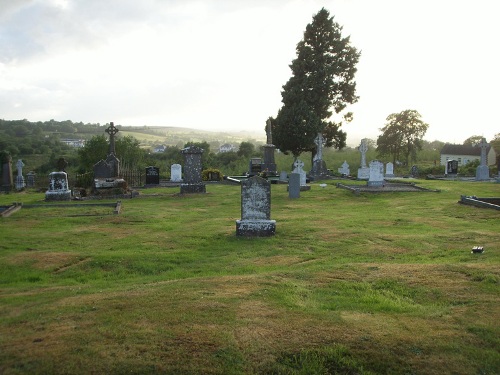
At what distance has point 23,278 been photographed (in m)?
7.57

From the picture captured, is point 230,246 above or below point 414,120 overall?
below

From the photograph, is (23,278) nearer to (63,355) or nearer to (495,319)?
(63,355)

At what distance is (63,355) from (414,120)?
50680mm

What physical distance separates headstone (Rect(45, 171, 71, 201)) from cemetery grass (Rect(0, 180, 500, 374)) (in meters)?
7.81

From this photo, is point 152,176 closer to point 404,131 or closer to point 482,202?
point 482,202

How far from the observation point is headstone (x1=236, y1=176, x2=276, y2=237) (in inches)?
450

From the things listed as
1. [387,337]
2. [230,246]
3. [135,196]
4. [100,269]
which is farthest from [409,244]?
[135,196]

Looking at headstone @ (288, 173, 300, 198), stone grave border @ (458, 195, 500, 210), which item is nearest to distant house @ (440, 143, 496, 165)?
stone grave border @ (458, 195, 500, 210)

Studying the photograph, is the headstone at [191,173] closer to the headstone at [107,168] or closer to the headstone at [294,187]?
the headstone at [107,168]

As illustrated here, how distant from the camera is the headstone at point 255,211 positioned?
1142 cm

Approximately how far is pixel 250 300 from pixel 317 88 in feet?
123

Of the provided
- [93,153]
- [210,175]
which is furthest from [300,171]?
[93,153]

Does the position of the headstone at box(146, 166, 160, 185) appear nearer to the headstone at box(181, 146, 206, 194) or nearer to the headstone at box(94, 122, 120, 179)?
the headstone at box(94, 122, 120, 179)

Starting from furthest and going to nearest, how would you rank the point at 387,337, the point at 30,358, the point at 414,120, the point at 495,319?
1. the point at 414,120
2. the point at 495,319
3. the point at 387,337
4. the point at 30,358
